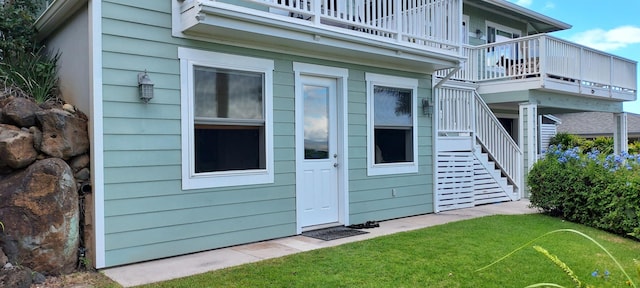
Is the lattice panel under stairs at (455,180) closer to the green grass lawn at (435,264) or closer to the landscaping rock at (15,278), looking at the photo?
the green grass lawn at (435,264)

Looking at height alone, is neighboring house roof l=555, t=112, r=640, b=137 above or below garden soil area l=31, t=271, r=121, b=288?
above

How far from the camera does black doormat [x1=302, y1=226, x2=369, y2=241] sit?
580 centimetres

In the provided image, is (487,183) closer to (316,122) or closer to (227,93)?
(316,122)

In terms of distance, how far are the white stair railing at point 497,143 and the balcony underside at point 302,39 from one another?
2267 mm

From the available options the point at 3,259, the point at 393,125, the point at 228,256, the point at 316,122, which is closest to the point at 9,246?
the point at 3,259

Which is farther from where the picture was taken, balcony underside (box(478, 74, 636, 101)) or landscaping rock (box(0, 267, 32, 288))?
balcony underside (box(478, 74, 636, 101))

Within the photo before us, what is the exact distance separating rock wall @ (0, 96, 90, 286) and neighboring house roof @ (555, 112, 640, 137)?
22363 mm

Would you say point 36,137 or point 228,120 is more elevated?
point 228,120

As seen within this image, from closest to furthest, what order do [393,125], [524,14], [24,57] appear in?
[24,57], [393,125], [524,14]

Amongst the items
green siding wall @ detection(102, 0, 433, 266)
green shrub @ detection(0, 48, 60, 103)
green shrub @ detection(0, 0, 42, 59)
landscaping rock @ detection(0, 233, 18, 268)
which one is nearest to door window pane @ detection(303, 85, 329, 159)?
green siding wall @ detection(102, 0, 433, 266)

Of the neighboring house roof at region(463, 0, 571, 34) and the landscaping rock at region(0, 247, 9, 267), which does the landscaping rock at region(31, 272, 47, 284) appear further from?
the neighboring house roof at region(463, 0, 571, 34)

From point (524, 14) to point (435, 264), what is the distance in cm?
1176

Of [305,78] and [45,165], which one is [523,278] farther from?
[45,165]

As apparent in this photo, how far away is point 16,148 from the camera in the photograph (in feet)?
13.3
